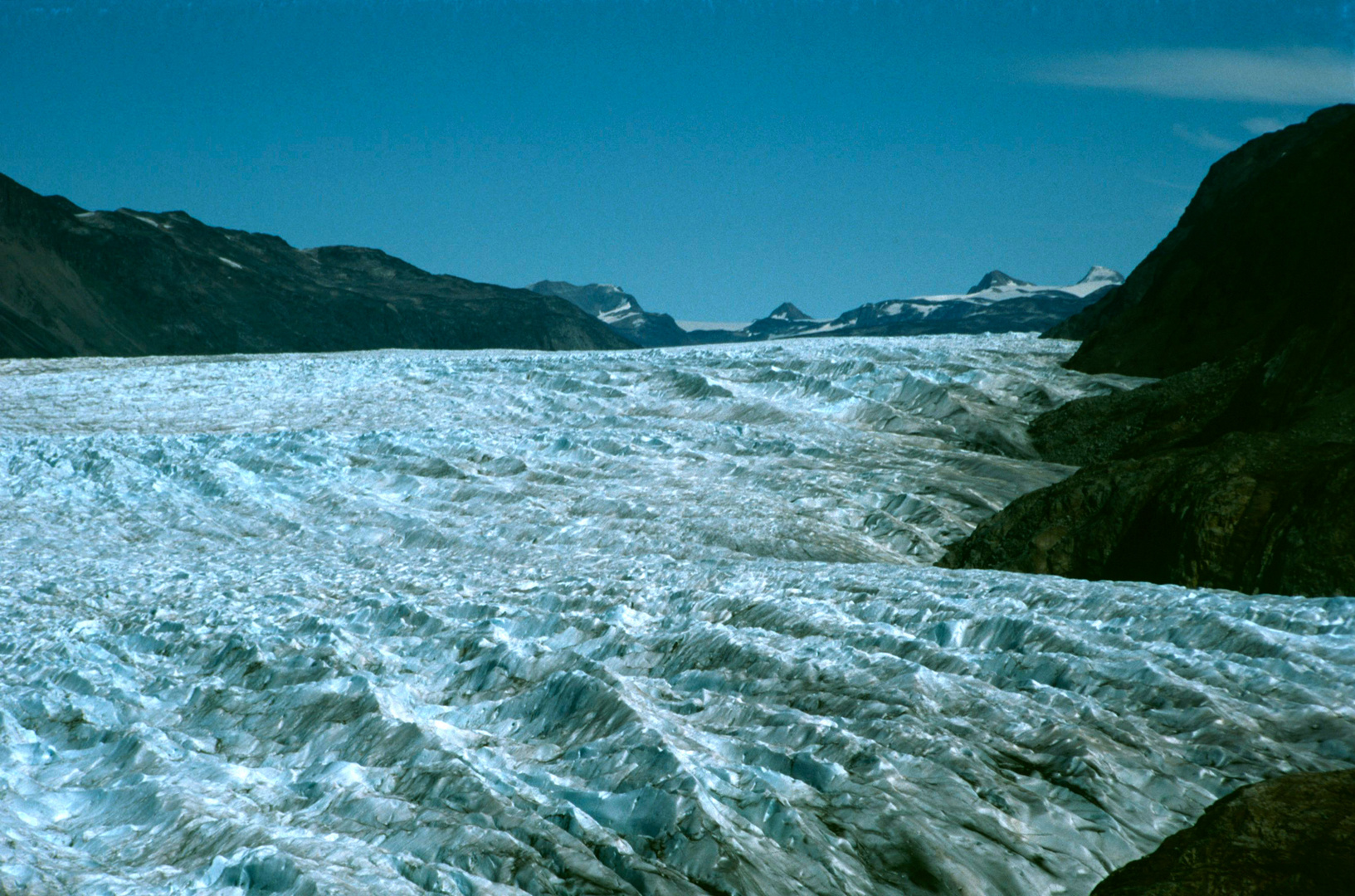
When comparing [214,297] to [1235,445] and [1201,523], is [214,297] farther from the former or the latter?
[1201,523]

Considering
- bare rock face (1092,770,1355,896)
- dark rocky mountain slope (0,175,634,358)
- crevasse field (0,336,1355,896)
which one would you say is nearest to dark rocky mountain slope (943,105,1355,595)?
crevasse field (0,336,1355,896)

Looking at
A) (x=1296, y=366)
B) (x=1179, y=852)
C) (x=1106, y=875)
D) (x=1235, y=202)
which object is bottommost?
(x=1106, y=875)

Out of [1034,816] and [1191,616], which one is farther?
[1191,616]

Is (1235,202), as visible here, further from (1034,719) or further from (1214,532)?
(1034,719)

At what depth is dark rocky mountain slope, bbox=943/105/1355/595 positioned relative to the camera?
27.7ft

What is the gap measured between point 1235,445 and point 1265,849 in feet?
21.3

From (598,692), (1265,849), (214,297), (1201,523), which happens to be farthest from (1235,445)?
(214,297)

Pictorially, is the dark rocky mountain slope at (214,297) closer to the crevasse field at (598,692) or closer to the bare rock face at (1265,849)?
the crevasse field at (598,692)

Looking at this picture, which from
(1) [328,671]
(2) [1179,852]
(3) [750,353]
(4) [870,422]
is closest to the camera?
(2) [1179,852]

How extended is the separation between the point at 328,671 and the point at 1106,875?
17.1 feet

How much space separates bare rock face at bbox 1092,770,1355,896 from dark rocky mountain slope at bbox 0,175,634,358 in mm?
127527

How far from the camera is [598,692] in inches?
266

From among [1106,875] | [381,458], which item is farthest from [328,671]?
[381,458]

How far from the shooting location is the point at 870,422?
19.6 metres
